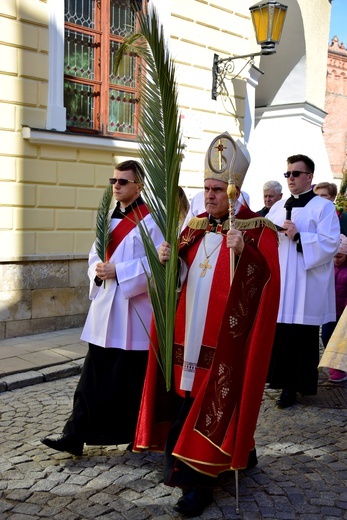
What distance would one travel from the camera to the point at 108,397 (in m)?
4.03

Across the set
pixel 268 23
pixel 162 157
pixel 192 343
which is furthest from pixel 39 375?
pixel 268 23

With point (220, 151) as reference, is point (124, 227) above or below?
below

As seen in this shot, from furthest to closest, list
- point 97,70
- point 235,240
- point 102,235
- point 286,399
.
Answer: point 97,70 → point 286,399 → point 102,235 → point 235,240

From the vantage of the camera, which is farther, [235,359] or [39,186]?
[39,186]

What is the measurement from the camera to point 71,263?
321 inches

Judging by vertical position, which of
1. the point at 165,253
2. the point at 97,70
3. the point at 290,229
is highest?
the point at 97,70

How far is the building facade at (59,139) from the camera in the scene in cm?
748

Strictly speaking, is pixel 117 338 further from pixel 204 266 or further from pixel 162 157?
pixel 162 157

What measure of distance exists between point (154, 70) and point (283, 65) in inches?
392

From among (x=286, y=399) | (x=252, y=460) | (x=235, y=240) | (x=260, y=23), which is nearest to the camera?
(x=235, y=240)

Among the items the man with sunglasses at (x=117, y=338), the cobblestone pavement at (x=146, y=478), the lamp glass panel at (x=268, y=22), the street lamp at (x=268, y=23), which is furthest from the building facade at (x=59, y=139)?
the man with sunglasses at (x=117, y=338)

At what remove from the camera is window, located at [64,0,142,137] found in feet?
27.1

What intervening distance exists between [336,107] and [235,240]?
58.6 ft

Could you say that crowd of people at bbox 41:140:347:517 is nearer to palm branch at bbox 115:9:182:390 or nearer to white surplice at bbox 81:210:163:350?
white surplice at bbox 81:210:163:350
